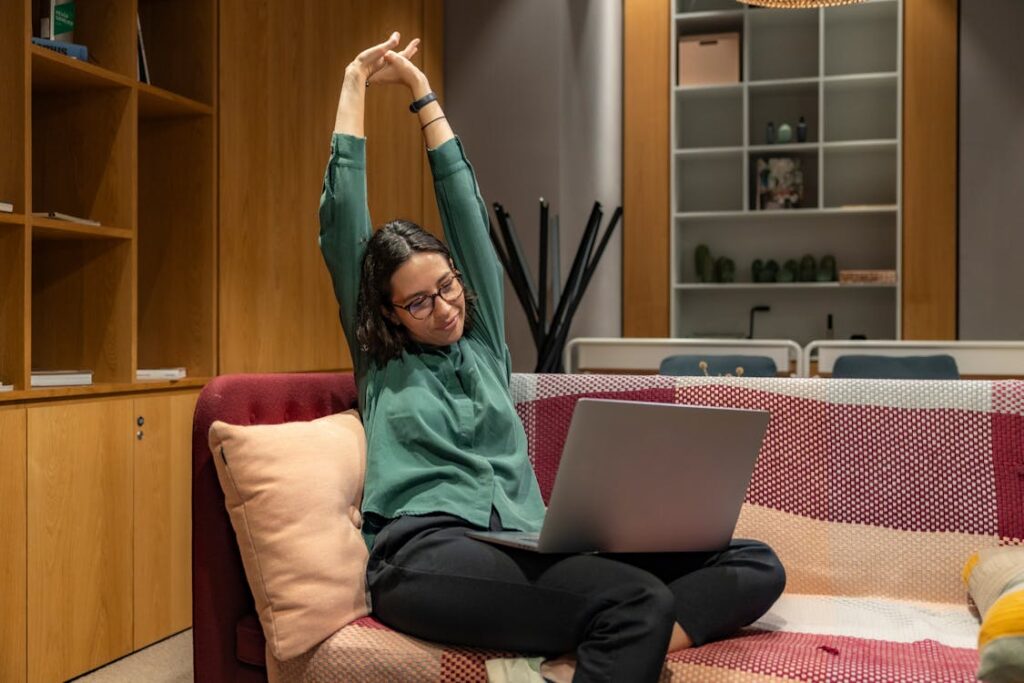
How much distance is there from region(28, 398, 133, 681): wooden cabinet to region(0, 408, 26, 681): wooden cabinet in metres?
0.03

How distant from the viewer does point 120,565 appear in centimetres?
275

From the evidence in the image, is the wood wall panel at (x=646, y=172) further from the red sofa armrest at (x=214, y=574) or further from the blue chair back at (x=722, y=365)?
the red sofa armrest at (x=214, y=574)

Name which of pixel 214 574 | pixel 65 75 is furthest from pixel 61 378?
pixel 214 574

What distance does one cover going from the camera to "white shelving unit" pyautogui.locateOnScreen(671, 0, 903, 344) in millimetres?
5988

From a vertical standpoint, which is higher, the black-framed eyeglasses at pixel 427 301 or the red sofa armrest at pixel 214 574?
the black-framed eyeglasses at pixel 427 301

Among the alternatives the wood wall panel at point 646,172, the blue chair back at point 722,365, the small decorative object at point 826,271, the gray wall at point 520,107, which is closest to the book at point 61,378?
the blue chair back at point 722,365

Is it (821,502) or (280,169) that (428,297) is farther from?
(280,169)

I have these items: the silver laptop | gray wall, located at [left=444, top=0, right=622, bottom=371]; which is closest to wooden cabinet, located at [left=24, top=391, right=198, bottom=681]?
the silver laptop

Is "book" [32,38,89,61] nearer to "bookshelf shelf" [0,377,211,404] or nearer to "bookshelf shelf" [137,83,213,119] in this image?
"bookshelf shelf" [137,83,213,119]

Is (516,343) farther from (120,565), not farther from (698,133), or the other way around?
(698,133)

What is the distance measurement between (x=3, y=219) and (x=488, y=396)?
4.23 ft

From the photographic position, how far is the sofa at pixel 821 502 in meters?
1.64

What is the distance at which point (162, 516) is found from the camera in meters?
2.93

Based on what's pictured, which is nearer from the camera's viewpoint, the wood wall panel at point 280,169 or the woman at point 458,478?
the woman at point 458,478
